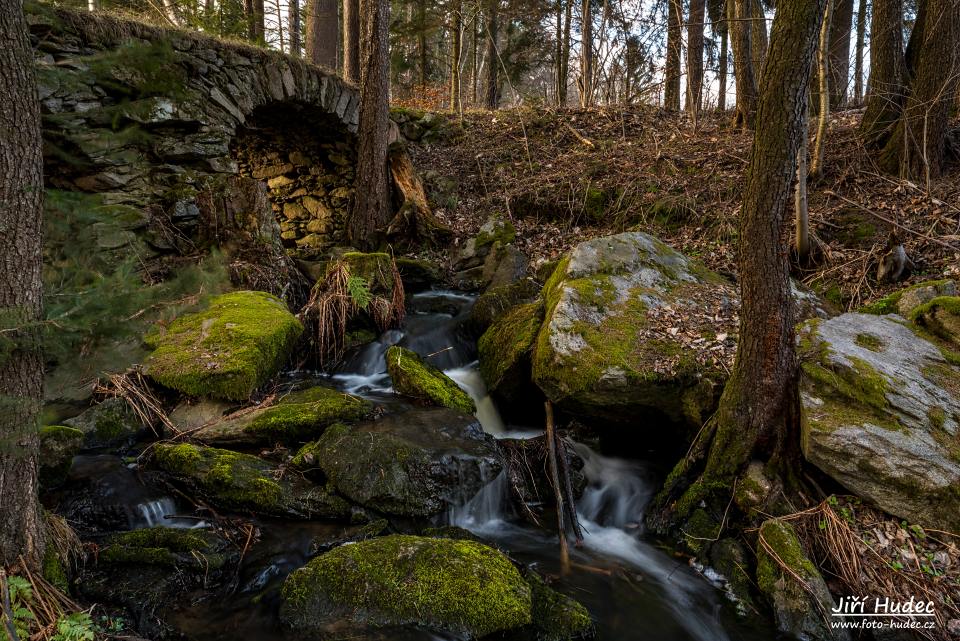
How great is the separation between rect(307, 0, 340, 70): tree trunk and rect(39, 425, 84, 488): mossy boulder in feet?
38.2

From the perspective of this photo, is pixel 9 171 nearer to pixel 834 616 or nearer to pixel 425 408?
pixel 425 408

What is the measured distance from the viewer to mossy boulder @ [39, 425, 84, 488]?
3.77m

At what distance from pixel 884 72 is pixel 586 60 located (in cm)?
763

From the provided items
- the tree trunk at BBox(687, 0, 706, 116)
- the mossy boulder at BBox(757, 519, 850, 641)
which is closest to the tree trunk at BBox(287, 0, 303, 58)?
the tree trunk at BBox(687, 0, 706, 116)

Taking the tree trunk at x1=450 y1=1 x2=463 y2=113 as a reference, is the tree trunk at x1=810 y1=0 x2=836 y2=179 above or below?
below

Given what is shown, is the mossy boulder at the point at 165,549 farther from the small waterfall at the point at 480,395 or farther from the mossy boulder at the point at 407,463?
the small waterfall at the point at 480,395

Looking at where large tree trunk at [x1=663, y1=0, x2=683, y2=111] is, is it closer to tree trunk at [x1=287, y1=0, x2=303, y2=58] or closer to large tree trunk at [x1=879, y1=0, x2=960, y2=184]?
large tree trunk at [x1=879, y1=0, x2=960, y2=184]


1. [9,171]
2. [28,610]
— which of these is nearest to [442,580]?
[28,610]

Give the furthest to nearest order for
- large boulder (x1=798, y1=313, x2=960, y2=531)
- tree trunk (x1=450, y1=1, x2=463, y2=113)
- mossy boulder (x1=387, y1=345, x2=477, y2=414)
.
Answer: tree trunk (x1=450, y1=1, x2=463, y2=113) < mossy boulder (x1=387, y1=345, x2=477, y2=414) < large boulder (x1=798, y1=313, x2=960, y2=531)

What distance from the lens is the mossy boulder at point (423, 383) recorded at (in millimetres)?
5453

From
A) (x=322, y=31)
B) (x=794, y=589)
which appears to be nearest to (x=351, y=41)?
(x=322, y=31)

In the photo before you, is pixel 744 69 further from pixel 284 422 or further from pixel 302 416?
pixel 284 422

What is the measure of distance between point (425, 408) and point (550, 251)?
4.10 m

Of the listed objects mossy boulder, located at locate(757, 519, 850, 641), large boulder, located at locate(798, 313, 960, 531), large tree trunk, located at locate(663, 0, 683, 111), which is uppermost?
large tree trunk, located at locate(663, 0, 683, 111)
